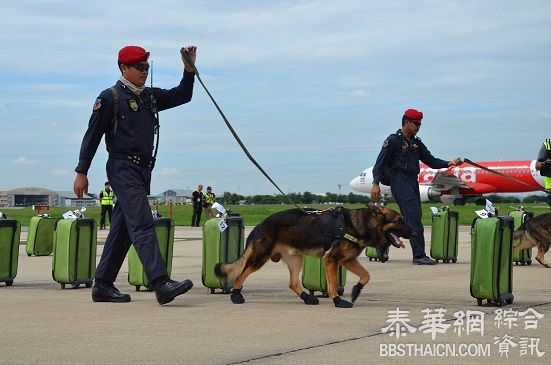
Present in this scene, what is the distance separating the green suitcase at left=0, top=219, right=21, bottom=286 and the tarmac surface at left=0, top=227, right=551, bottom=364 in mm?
148

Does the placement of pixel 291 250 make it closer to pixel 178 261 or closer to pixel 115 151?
pixel 115 151

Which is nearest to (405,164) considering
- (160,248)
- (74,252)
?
(160,248)

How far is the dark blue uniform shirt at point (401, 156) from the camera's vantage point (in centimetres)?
1470

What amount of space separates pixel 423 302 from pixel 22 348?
4134 mm

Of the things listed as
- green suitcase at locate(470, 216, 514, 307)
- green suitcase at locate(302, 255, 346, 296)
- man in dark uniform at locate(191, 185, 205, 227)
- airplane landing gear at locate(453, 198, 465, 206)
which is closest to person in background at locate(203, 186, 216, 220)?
man in dark uniform at locate(191, 185, 205, 227)

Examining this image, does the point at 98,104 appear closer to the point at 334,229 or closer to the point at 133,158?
the point at 133,158

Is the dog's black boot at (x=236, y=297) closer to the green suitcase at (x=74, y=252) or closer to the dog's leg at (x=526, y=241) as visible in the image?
the green suitcase at (x=74, y=252)

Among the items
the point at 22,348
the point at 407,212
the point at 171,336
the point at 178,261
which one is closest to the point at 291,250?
the point at 171,336

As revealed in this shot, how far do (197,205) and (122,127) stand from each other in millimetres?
30033

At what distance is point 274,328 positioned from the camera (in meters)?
7.71

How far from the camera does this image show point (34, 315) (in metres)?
8.58

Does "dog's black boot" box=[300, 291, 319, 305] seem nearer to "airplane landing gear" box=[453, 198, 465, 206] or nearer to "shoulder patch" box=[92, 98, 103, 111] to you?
"shoulder patch" box=[92, 98, 103, 111]

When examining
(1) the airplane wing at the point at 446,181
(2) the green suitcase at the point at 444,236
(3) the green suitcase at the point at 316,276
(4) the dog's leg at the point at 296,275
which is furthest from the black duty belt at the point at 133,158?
(1) the airplane wing at the point at 446,181

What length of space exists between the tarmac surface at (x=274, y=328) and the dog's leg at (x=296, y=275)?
0.09m
